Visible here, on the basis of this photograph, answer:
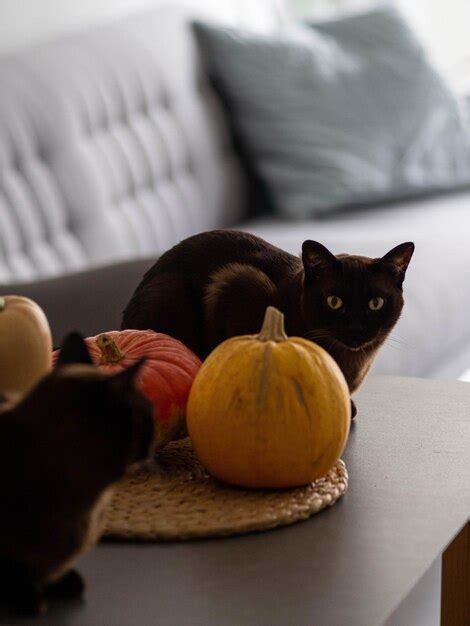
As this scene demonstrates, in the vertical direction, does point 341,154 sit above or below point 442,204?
above

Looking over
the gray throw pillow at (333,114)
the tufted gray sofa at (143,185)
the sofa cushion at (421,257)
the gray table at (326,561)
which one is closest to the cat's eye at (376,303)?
the gray table at (326,561)

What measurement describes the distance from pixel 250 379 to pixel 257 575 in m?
0.15

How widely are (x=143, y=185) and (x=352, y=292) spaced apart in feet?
4.87

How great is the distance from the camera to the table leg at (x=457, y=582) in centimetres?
95

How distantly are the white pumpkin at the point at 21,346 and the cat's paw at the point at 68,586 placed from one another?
122 mm

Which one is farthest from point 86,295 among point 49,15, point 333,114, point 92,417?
point 333,114

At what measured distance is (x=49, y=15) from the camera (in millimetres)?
2449

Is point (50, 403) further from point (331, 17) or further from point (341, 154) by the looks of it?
point (331, 17)

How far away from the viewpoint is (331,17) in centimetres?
295

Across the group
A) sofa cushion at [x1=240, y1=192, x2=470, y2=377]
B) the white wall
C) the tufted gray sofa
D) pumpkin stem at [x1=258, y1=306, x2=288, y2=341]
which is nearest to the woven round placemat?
pumpkin stem at [x1=258, y1=306, x2=288, y2=341]

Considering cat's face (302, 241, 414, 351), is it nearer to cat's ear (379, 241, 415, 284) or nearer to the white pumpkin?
cat's ear (379, 241, 415, 284)

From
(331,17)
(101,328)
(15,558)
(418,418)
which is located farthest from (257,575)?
(331,17)

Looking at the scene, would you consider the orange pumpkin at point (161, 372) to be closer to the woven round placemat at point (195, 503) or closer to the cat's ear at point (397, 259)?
the woven round placemat at point (195, 503)

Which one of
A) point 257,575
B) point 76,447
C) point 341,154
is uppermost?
point 76,447
